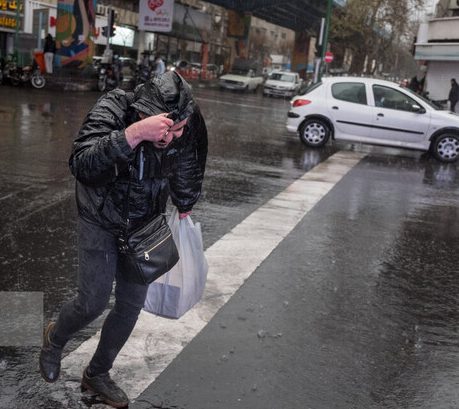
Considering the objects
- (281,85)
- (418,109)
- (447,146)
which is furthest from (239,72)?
(447,146)

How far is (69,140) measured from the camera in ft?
38.2

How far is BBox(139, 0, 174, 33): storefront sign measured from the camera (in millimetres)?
32875

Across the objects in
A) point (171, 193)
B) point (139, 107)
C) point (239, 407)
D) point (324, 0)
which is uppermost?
point (324, 0)

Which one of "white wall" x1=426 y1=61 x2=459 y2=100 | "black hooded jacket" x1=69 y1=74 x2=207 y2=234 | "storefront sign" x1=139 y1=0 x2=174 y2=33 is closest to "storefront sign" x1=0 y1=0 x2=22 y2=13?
"storefront sign" x1=139 y1=0 x2=174 y2=33

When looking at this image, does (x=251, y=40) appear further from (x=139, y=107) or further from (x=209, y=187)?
(x=139, y=107)

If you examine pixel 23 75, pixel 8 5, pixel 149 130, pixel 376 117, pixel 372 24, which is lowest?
pixel 23 75

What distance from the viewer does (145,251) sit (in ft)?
9.43

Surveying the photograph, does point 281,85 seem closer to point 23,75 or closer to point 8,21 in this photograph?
point 8,21

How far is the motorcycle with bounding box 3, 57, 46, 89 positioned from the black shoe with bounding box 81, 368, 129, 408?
2169 centimetres

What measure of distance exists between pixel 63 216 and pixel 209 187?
2670 millimetres

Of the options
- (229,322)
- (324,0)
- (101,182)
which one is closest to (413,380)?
(229,322)

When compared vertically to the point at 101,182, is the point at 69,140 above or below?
below

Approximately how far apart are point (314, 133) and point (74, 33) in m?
14.4

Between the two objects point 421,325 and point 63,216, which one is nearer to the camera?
point 421,325
